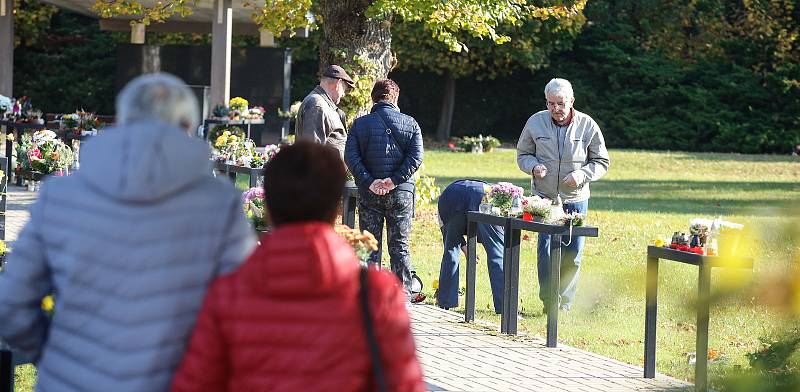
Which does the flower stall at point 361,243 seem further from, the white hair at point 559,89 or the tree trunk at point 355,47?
the tree trunk at point 355,47

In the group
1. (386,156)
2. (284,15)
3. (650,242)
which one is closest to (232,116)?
(284,15)

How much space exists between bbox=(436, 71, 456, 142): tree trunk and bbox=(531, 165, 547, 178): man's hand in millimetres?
31250

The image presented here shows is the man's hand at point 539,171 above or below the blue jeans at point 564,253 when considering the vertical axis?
above

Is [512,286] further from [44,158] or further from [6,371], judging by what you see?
[44,158]

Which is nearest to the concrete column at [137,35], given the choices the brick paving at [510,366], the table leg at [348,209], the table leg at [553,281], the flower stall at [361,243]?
the table leg at [348,209]

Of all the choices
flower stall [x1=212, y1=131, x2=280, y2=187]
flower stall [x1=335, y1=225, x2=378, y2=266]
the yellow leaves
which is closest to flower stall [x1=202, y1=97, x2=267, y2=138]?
the yellow leaves

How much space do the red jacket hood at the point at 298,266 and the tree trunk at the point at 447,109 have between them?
37761 millimetres

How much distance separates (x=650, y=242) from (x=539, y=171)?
19.2 ft

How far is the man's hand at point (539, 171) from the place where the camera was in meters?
9.23

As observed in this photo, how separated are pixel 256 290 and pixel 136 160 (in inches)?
17.2

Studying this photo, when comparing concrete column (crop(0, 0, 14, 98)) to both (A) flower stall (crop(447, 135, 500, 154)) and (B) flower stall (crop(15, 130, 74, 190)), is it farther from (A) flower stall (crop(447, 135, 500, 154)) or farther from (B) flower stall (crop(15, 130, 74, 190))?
(B) flower stall (crop(15, 130, 74, 190))

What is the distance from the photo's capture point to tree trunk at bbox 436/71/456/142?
40.8m

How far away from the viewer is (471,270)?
9234 mm

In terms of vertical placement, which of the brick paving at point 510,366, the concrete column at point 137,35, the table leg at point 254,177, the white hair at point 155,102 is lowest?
the brick paving at point 510,366
